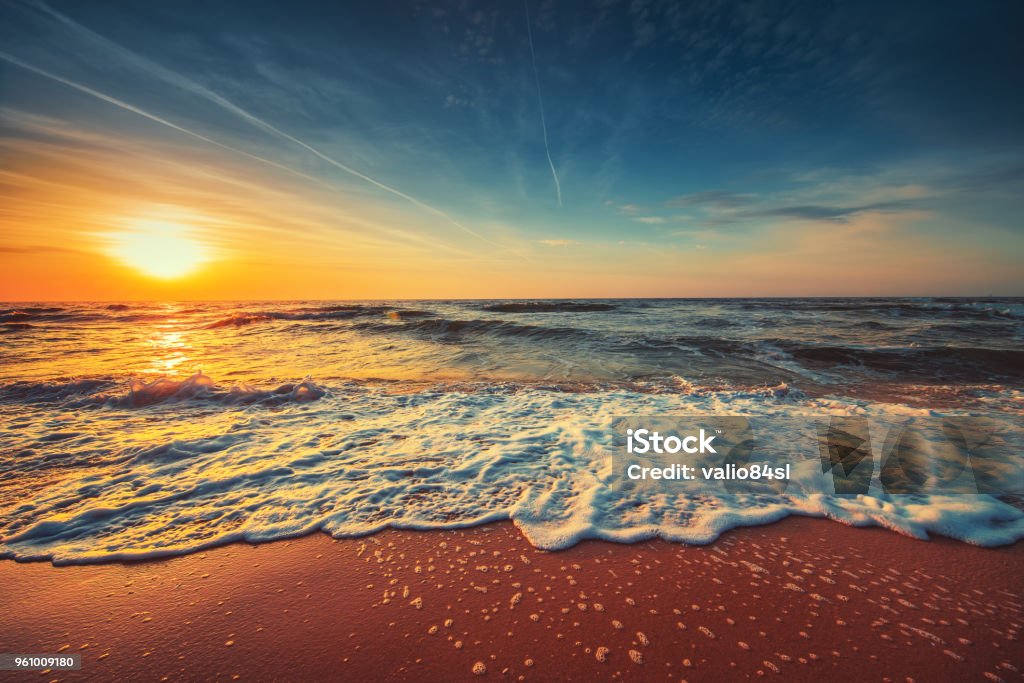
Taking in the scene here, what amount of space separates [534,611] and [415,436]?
3.38 meters

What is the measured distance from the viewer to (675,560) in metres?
2.89

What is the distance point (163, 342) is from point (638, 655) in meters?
21.0

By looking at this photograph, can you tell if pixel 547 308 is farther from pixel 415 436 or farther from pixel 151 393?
pixel 415 436

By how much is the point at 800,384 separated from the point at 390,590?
922 cm

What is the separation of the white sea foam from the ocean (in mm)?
23

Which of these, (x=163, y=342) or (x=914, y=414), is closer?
(x=914, y=414)

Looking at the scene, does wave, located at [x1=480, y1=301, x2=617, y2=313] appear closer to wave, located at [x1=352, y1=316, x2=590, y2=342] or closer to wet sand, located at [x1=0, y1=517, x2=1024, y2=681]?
wave, located at [x1=352, y1=316, x2=590, y2=342]

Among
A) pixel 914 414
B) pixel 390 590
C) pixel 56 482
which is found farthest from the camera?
pixel 914 414

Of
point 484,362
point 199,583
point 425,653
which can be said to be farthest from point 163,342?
point 425,653

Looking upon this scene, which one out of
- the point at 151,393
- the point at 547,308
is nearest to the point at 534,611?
the point at 151,393

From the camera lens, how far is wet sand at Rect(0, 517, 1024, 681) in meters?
2.06

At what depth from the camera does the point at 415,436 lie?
5445 mm

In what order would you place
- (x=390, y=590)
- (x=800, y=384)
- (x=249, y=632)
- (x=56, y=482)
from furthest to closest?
(x=800, y=384) < (x=56, y=482) < (x=390, y=590) < (x=249, y=632)

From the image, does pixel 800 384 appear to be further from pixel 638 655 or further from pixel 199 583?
pixel 199 583
